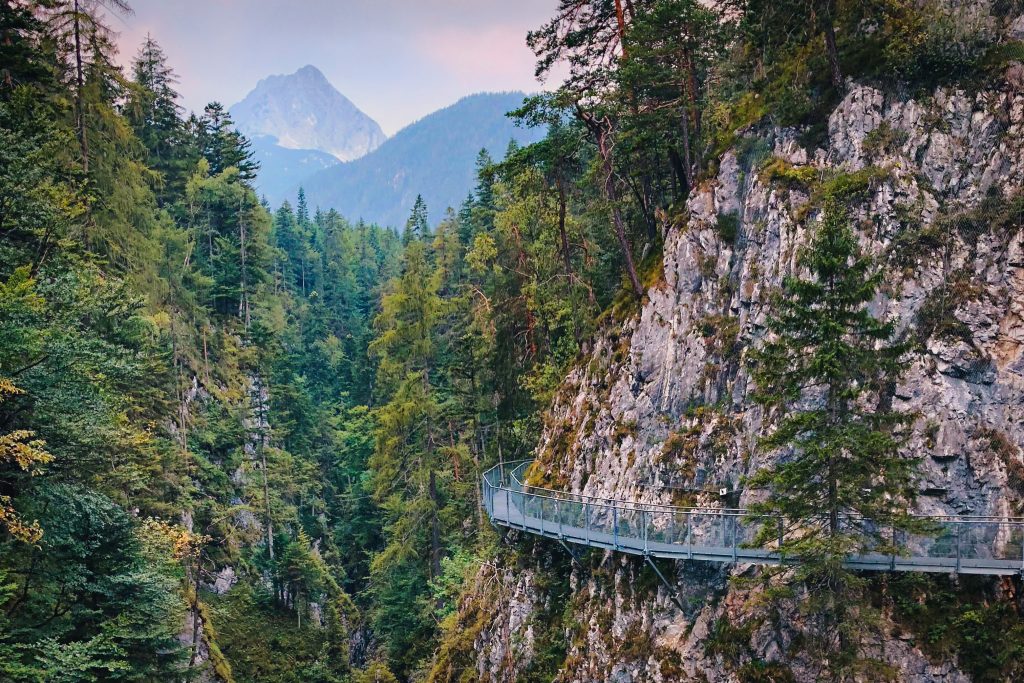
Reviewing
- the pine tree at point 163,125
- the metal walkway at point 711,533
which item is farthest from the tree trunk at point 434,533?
the pine tree at point 163,125

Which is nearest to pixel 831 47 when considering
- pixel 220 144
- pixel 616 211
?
pixel 616 211

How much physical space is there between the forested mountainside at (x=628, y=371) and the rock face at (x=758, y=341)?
7 cm

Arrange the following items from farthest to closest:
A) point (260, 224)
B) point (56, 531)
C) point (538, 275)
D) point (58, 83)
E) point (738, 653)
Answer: point (260, 224) < point (58, 83) < point (538, 275) < point (56, 531) < point (738, 653)

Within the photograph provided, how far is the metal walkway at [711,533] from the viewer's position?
13.7m

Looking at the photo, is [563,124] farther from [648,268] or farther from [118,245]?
[118,245]

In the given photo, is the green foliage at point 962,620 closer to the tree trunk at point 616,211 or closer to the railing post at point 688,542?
the railing post at point 688,542

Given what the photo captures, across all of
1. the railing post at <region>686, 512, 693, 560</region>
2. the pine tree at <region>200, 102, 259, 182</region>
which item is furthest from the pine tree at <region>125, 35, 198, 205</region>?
the railing post at <region>686, 512, 693, 560</region>

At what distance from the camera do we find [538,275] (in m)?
26.9

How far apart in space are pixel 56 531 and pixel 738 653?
15.0 metres

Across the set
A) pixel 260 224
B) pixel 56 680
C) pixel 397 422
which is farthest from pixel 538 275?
pixel 260 224

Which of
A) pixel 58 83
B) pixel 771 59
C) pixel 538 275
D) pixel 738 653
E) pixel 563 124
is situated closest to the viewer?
pixel 738 653

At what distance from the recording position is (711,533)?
15.8 meters

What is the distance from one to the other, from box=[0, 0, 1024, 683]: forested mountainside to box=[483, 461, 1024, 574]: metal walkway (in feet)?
2.63

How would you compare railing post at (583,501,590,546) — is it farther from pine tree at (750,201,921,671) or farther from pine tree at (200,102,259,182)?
pine tree at (200,102,259,182)
